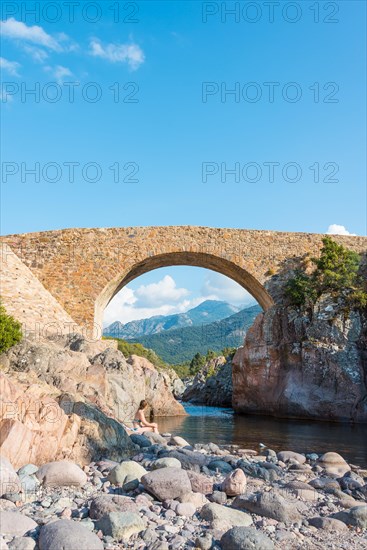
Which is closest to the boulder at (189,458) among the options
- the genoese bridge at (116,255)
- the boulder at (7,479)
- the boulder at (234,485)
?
the boulder at (234,485)

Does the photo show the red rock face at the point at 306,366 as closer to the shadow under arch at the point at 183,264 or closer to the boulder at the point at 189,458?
the shadow under arch at the point at 183,264

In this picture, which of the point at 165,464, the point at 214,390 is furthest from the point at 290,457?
the point at 214,390

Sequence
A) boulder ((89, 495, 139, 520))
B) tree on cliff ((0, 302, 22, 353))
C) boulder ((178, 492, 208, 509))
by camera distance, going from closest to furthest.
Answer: boulder ((89, 495, 139, 520)) < boulder ((178, 492, 208, 509)) < tree on cliff ((0, 302, 22, 353))

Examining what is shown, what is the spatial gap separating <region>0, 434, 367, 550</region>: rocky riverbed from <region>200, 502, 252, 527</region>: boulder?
0.04 ft

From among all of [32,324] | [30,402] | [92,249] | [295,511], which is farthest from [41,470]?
[92,249]

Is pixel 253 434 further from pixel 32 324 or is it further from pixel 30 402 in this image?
pixel 32 324

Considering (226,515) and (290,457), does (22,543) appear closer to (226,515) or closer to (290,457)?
(226,515)

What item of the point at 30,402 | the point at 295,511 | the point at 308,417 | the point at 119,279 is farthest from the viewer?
the point at 119,279

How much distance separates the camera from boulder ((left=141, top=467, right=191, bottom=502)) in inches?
215

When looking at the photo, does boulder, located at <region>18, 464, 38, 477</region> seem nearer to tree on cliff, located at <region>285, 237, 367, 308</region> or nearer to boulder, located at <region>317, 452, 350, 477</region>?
boulder, located at <region>317, 452, 350, 477</region>

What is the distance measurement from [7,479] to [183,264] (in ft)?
62.2

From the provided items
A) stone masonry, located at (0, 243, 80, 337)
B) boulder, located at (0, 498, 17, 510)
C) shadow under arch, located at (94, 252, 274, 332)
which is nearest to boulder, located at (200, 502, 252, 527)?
boulder, located at (0, 498, 17, 510)

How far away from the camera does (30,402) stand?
23.2ft

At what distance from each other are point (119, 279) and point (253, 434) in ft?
35.9
